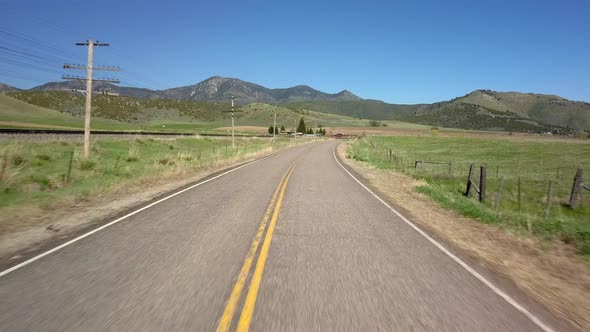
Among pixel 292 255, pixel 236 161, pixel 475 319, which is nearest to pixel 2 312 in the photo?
pixel 292 255

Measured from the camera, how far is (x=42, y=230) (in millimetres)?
7953

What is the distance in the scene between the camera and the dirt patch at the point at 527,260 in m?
5.12

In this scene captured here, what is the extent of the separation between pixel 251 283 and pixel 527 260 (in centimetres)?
551

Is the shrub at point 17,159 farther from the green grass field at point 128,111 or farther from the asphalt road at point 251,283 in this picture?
the green grass field at point 128,111

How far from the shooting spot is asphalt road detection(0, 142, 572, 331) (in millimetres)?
4059

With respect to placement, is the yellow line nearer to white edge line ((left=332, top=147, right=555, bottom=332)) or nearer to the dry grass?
white edge line ((left=332, top=147, right=555, bottom=332))

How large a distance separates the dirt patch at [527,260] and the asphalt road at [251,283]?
0.70 metres

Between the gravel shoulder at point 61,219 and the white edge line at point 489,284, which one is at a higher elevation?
the white edge line at point 489,284

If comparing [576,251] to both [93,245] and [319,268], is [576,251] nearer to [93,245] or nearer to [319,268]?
[319,268]

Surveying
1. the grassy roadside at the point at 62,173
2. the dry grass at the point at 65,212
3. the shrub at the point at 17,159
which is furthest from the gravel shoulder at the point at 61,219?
the shrub at the point at 17,159

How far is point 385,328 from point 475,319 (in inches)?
47.6

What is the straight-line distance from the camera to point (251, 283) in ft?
16.4

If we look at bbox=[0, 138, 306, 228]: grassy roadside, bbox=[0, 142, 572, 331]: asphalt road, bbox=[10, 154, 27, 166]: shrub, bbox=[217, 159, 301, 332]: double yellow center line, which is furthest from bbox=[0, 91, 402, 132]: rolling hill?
bbox=[217, 159, 301, 332]: double yellow center line

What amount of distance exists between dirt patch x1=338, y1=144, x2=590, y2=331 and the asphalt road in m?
0.70
